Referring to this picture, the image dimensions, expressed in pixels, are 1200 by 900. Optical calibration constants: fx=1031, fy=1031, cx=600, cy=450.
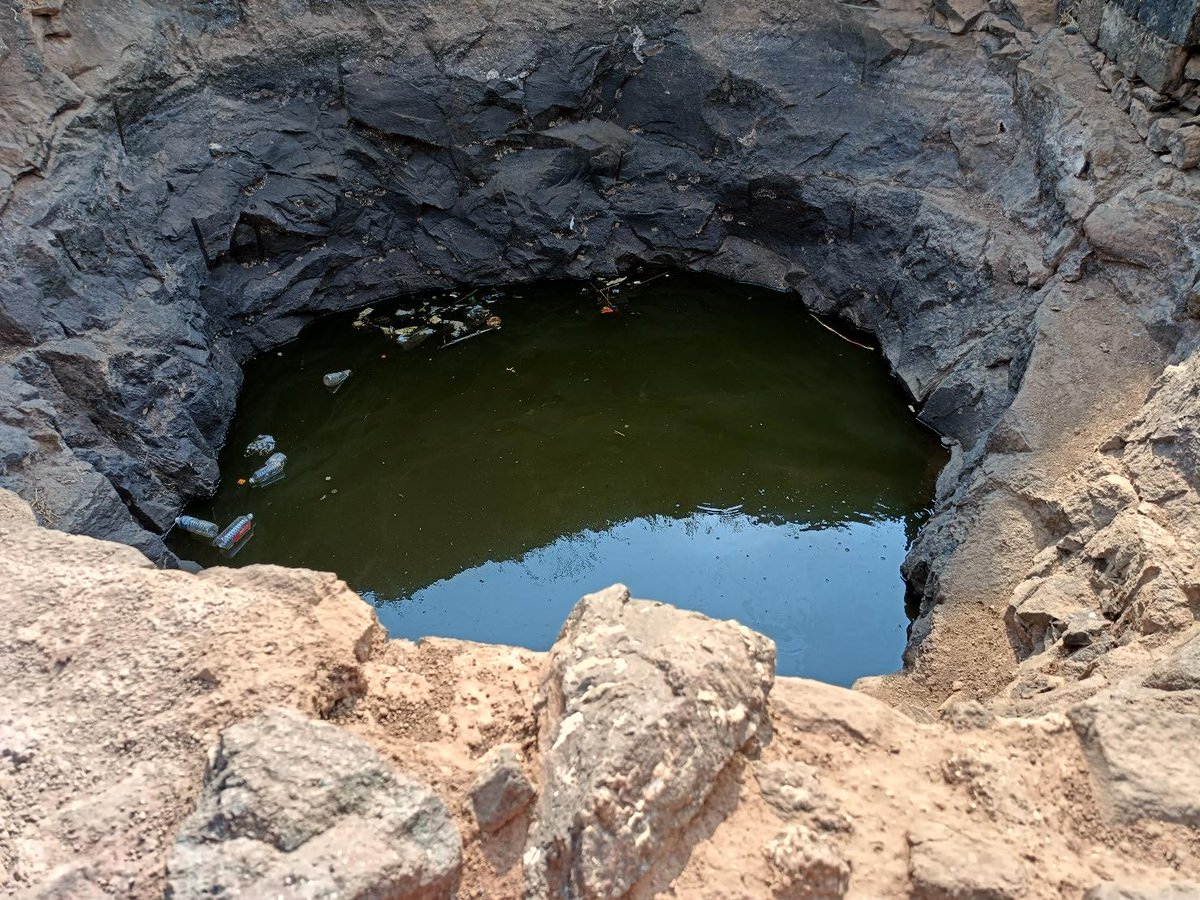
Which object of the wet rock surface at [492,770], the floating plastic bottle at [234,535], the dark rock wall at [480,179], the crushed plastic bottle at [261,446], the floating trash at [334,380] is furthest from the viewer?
the floating trash at [334,380]

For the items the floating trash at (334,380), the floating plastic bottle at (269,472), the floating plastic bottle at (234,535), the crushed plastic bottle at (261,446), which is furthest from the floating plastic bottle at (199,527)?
the floating trash at (334,380)

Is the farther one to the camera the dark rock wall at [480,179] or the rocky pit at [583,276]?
the dark rock wall at [480,179]

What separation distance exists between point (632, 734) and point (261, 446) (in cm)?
477

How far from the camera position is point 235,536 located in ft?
18.7

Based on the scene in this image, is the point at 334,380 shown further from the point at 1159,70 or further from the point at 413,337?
the point at 1159,70

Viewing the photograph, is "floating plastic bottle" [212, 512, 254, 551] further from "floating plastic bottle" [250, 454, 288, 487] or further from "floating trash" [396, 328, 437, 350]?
"floating trash" [396, 328, 437, 350]

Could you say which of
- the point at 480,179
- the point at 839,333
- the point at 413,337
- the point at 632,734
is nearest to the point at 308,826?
the point at 632,734

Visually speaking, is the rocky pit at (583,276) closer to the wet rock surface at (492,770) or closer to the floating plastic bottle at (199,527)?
the wet rock surface at (492,770)

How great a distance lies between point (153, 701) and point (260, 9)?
602cm

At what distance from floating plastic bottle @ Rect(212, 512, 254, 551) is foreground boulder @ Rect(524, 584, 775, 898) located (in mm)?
3641

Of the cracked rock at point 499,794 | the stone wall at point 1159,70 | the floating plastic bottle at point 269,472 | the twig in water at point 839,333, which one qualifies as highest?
the stone wall at point 1159,70

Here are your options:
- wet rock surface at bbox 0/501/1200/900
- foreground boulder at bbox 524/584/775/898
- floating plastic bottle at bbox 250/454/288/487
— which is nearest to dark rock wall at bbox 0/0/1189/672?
floating plastic bottle at bbox 250/454/288/487

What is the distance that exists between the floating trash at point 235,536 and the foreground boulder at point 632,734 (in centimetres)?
364

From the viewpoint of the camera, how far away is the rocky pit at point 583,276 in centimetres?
220
